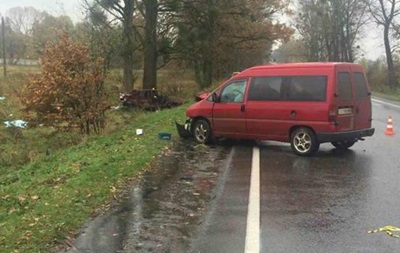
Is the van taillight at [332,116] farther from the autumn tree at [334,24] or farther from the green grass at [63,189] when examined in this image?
the autumn tree at [334,24]

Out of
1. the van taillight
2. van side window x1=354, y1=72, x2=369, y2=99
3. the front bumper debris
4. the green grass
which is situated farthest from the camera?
the front bumper debris

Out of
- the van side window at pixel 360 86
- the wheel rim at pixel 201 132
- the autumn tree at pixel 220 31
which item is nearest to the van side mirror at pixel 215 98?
the wheel rim at pixel 201 132

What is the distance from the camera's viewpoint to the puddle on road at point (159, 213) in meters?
5.30

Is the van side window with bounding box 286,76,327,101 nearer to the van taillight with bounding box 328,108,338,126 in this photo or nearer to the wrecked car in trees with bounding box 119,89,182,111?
the van taillight with bounding box 328,108,338,126

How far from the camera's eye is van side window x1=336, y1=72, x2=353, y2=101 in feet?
34.5

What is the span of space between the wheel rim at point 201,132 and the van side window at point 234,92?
3.16 ft

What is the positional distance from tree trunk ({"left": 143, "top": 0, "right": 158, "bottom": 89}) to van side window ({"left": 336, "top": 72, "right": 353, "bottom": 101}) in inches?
819

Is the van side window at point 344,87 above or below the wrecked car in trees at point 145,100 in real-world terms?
above

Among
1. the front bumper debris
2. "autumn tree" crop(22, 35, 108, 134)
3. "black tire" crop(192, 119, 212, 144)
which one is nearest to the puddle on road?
"black tire" crop(192, 119, 212, 144)

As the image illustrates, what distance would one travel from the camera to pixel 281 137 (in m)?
11.3

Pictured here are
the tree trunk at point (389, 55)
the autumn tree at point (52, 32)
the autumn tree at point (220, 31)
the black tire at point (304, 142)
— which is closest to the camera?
the black tire at point (304, 142)

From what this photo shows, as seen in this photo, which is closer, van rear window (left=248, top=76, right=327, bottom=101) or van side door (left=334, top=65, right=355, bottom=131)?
van side door (left=334, top=65, right=355, bottom=131)

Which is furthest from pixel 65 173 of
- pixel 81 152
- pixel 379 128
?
pixel 379 128

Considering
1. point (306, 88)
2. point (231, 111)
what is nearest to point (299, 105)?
point (306, 88)
